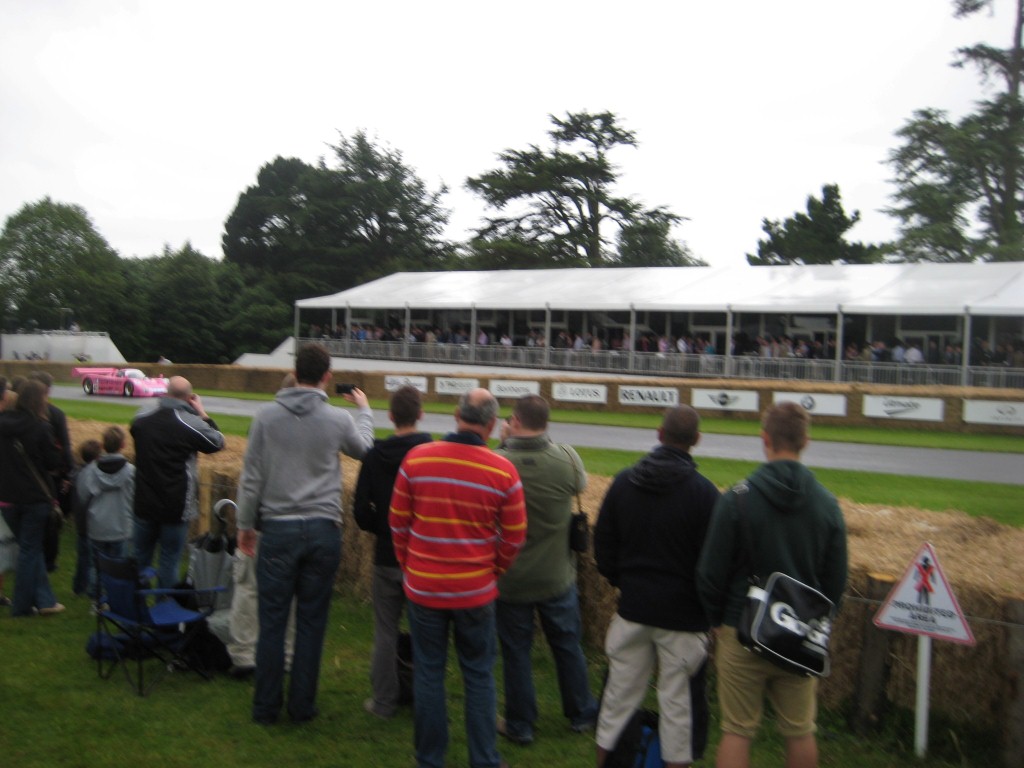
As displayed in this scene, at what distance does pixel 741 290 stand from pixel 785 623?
3568cm

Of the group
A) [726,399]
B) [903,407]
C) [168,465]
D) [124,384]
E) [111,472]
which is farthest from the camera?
[124,384]

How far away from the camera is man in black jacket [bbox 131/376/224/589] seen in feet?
23.0

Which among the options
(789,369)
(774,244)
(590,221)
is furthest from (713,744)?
(774,244)

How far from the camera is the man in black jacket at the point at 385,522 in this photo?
215 inches

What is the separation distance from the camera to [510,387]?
1167 inches

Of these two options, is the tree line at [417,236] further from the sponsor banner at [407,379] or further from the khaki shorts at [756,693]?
the khaki shorts at [756,693]

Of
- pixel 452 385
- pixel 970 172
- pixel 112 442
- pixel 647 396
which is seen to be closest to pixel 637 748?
pixel 112 442

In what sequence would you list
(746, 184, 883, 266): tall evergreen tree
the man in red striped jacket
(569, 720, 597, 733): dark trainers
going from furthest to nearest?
(746, 184, 883, 266): tall evergreen tree < (569, 720, 597, 733): dark trainers < the man in red striped jacket

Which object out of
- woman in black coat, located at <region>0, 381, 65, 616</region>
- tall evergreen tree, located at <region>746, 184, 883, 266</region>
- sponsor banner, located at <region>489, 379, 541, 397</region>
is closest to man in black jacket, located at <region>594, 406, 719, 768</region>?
woman in black coat, located at <region>0, 381, 65, 616</region>

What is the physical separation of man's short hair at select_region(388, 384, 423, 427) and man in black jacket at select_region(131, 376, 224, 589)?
218 cm

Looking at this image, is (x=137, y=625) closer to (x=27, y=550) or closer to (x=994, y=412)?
(x=27, y=550)

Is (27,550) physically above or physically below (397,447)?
below

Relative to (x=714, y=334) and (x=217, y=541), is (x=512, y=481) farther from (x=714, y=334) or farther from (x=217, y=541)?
(x=714, y=334)

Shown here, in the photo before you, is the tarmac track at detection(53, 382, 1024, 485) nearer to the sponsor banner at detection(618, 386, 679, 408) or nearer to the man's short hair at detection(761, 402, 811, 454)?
the sponsor banner at detection(618, 386, 679, 408)
